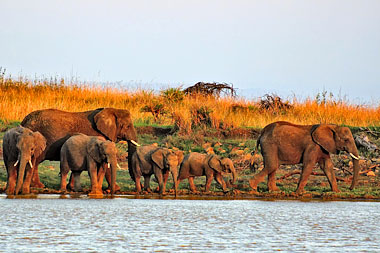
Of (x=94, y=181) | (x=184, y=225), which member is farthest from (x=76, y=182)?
(x=184, y=225)

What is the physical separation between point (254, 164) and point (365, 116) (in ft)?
28.6

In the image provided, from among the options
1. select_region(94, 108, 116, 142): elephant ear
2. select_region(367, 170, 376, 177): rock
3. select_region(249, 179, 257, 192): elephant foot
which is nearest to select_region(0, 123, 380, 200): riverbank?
select_region(367, 170, 376, 177): rock

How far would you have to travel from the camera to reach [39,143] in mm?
15672

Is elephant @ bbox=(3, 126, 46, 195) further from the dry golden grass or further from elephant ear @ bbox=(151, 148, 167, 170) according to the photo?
the dry golden grass

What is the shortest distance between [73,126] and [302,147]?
5051 mm

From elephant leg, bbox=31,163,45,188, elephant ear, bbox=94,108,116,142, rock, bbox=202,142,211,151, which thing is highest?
elephant ear, bbox=94,108,116,142

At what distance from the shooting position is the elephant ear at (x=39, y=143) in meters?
15.6

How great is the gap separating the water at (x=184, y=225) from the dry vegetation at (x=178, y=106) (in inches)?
383

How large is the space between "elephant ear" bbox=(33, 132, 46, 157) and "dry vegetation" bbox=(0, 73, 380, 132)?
766 centimetres

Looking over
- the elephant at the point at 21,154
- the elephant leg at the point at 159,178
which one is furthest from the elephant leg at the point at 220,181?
the elephant at the point at 21,154

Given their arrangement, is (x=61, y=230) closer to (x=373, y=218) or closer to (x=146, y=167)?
(x=373, y=218)

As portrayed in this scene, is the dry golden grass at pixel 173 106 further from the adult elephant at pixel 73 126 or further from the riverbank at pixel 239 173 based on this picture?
the adult elephant at pixel 73 126

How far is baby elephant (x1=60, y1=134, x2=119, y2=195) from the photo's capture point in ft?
50.9

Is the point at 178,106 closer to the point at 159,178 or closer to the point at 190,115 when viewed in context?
the point at 190,115
